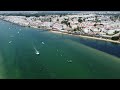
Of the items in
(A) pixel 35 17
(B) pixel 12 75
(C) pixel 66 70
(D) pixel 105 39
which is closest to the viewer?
(B) pixel 12 75

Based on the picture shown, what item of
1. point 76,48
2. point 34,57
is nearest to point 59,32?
point 76,48

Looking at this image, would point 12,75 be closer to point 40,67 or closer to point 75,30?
point 40,67

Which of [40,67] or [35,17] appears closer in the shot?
[40,67]
